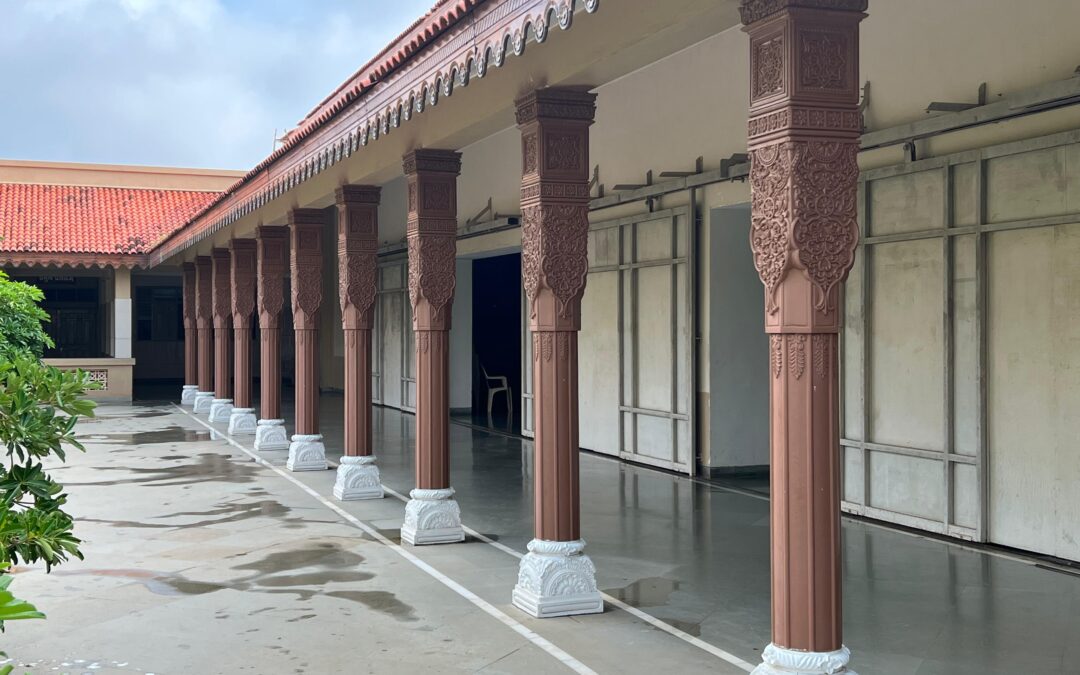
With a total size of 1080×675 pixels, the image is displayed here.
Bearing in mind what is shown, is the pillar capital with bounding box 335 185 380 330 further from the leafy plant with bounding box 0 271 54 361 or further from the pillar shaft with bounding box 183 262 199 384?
the pillar shaft with bounding box 183 262 199 384

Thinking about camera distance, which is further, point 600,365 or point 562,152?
point 600,365

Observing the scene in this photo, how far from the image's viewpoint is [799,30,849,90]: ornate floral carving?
4453 mm

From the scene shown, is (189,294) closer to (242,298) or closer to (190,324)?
(190,324)

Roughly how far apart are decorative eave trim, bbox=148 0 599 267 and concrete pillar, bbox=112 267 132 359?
14649 mm

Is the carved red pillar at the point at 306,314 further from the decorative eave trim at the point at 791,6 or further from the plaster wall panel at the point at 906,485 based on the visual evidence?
the decorative eave trim at the point at 791,6

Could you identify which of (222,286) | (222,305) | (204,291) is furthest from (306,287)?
(204,291)

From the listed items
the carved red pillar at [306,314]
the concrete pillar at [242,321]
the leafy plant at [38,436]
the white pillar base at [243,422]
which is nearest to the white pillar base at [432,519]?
the carved red pillar at [306,314]

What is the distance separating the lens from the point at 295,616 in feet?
22.6

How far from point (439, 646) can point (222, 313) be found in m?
15.1

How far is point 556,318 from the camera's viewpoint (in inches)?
276

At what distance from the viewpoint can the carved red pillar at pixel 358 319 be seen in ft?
36.8

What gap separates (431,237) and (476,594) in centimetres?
319

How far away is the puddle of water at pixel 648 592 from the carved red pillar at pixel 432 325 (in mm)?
2157

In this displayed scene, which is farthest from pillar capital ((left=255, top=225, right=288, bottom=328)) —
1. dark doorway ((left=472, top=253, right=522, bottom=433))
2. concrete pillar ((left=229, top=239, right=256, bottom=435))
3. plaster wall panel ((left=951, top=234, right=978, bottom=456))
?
plaster wall panel ((left=951, top=234, right=978, bottom=456))
